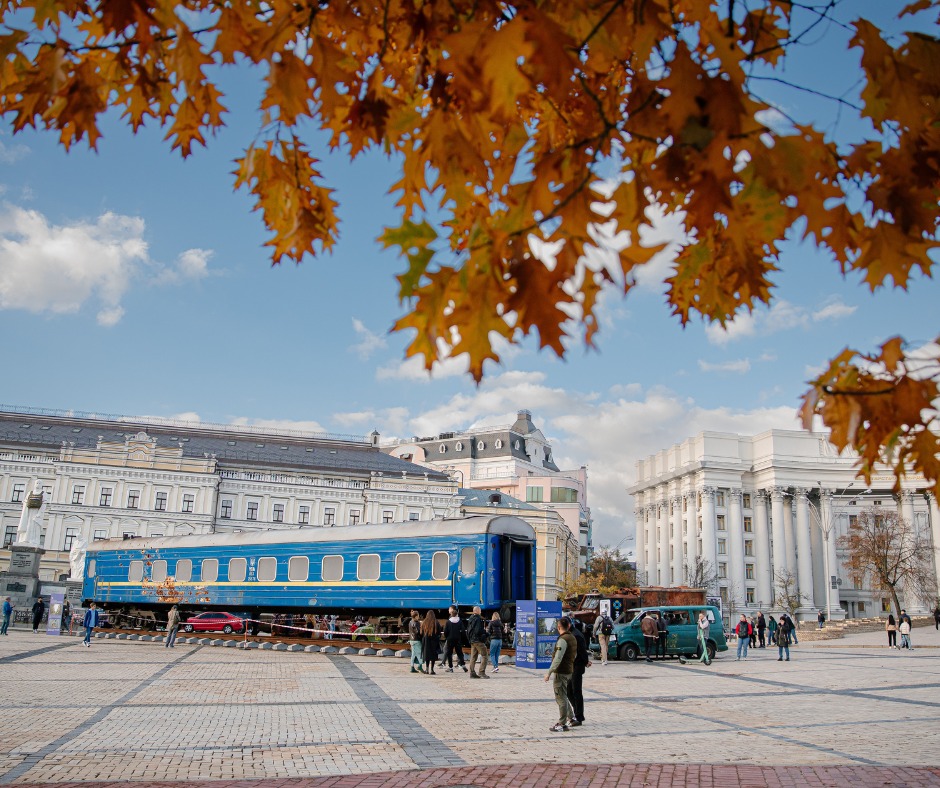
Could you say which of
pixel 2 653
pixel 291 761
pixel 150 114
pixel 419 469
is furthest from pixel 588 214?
pixel 419 469

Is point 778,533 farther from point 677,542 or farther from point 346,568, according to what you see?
point 346,568

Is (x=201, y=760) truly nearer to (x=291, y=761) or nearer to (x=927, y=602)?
(x=291, y=761)

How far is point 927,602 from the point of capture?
7700 centimetres

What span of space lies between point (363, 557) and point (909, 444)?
24.5 meters

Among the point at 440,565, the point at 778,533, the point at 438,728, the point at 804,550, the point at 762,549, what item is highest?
the point at 778,533

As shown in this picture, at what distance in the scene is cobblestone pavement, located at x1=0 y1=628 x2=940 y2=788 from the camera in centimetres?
794

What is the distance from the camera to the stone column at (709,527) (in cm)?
9088

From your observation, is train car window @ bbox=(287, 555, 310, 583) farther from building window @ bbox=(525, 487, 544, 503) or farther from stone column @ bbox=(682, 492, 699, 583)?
stone column @ bbox=(682, 492, 699, 583)

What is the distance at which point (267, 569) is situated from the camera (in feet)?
94.3

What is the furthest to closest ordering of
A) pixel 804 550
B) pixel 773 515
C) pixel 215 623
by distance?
1. pixel 773 515
2. pixel 804 550
3. pixel 215 623

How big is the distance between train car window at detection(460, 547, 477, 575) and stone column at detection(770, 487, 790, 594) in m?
72.4

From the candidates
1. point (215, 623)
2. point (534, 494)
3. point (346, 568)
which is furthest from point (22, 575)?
point (534, 494)

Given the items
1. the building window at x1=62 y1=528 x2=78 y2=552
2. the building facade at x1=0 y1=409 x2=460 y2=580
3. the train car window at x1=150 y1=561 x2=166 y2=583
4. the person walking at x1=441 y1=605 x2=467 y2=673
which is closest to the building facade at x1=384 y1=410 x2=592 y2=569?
the building facade at x1=0 y1=409 x2=460 y2=580

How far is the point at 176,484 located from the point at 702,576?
50083 mm
